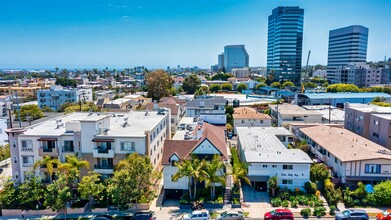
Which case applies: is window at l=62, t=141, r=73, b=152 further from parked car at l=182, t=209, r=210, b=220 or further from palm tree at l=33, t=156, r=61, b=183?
parked car at l=182, t=209, r=210, b=220

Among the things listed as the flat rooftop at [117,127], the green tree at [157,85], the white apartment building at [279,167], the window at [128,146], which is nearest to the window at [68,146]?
the flat rooftop at [117,127]

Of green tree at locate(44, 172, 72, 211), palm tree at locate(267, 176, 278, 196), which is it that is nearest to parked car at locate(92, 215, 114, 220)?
green tree at locate(44, 172, 72, 211)

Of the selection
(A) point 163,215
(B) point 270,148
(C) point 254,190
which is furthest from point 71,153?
(B) point 270,148

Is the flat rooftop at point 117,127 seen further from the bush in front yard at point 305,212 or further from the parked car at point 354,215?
the parked car at point 354,215

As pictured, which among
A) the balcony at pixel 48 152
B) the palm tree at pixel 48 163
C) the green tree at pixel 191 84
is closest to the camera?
the palm tree at pixel 48 163

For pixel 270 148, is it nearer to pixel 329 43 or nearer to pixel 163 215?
pixel 163 215

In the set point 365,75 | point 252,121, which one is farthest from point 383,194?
point 365,75
